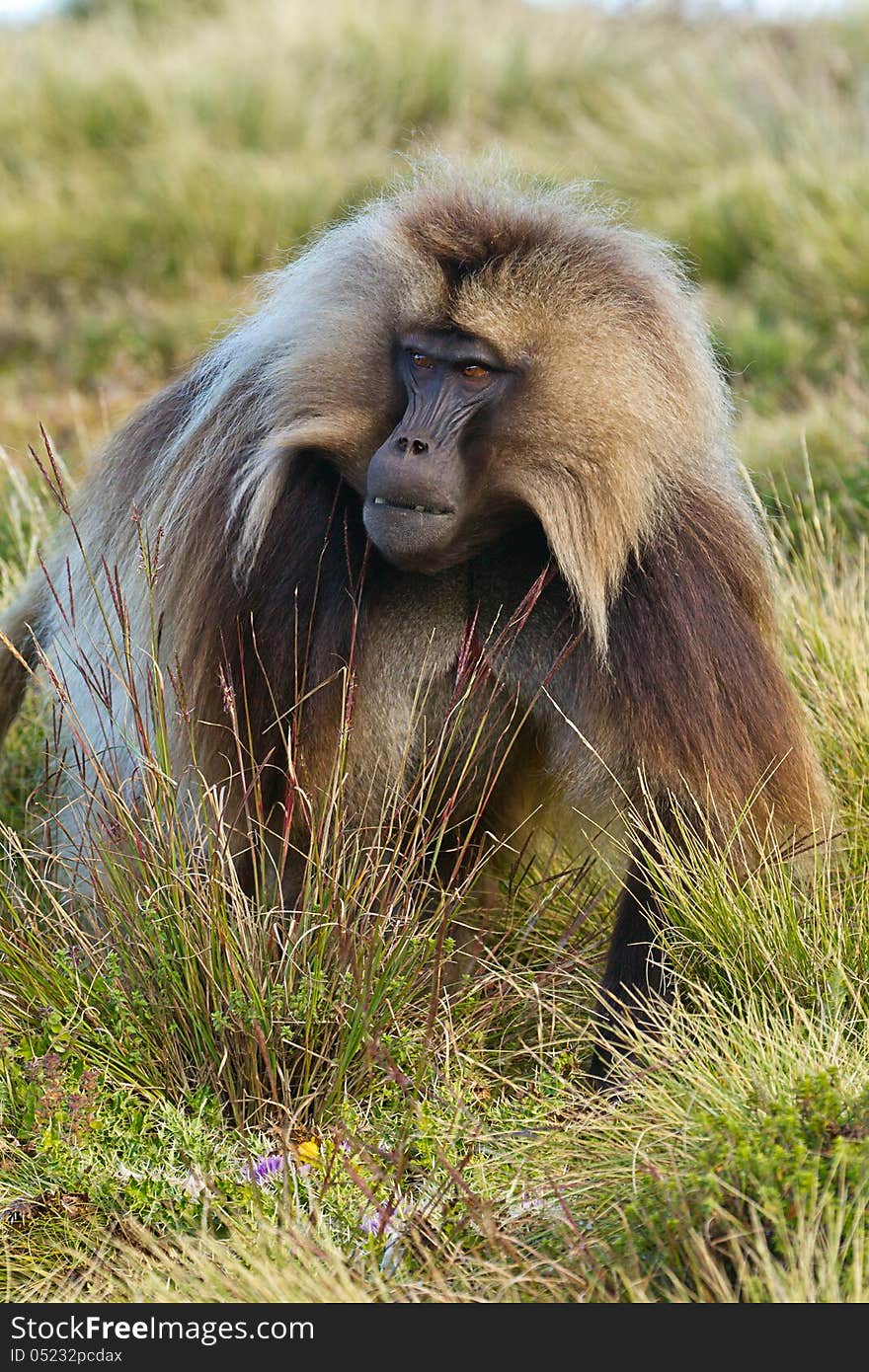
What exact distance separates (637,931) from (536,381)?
Result: 1029 mm

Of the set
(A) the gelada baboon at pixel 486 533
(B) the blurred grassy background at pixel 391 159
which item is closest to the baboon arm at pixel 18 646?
(A) the gelada baboon at pixel 486 533

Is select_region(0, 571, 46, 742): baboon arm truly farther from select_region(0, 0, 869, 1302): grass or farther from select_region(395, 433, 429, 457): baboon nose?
select_region(395, 433, 429, 457): baboon nose

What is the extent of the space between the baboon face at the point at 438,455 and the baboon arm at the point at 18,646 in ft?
4.54

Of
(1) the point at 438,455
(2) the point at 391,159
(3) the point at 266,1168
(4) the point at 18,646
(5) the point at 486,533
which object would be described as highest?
(2) the point at 391,159

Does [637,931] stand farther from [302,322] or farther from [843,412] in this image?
[843,412]

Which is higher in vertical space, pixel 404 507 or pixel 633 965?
pixel 404 507

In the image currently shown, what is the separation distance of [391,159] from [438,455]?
7632 millimetres

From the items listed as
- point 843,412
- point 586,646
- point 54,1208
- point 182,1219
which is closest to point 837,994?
point 586,646

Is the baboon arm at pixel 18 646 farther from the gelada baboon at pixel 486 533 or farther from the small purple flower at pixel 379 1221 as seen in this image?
the small purple flower at pixel 379 1221

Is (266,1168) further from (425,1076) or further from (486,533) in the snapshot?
(486,533)

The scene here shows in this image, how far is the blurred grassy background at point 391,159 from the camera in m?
6.97

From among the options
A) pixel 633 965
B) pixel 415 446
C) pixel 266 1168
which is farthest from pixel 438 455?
pixel 266 1168

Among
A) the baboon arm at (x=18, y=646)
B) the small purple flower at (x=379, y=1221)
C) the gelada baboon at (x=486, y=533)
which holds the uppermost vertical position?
the gelada baboon at (x=486, y=533)

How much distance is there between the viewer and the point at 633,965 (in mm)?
3043
